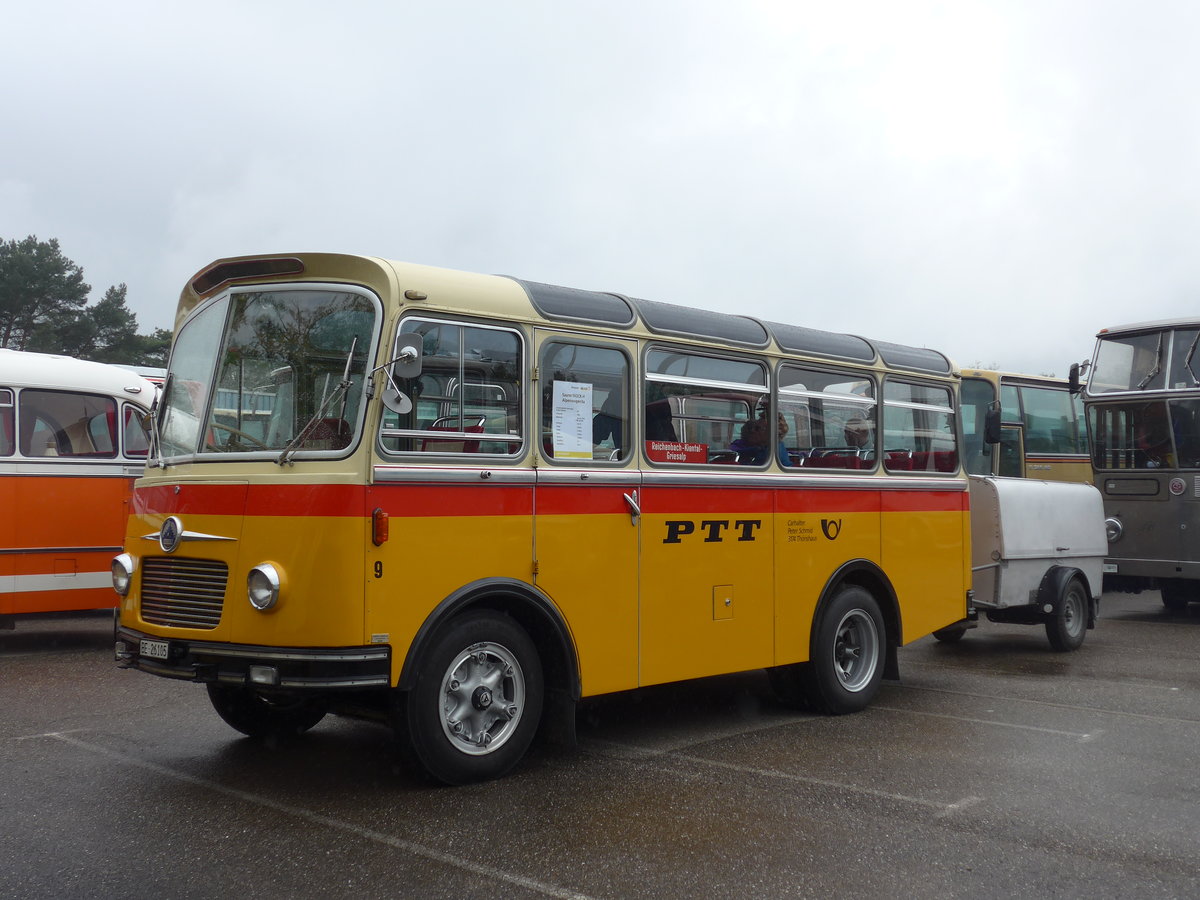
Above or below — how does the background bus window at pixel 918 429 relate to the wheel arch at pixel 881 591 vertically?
above

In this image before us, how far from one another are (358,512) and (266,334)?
131 cm

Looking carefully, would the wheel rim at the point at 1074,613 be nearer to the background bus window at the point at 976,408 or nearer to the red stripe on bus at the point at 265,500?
the background bus window at the point at 976,408

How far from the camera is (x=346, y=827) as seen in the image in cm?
561

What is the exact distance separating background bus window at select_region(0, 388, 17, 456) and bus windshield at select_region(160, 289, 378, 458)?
5865 mm

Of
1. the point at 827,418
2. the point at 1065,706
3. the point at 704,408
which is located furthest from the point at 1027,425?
the point at 704,408

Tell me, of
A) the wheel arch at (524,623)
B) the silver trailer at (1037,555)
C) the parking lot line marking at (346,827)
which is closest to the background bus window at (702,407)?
the wheel arch at (524,623)

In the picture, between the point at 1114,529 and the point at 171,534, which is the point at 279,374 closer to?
the point at 171,534

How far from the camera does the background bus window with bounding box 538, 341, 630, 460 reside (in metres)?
6.80

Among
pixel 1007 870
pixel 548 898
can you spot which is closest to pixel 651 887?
pixel 548 898

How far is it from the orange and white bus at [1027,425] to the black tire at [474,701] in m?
15.8

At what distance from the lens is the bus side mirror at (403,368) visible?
19.3 feet

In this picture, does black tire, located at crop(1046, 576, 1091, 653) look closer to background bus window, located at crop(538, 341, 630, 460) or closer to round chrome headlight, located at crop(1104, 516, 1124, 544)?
round chrome headlight, located at crop(1104, 516, 1124, 544)

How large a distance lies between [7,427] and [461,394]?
7.40 meters

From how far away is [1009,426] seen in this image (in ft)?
69.6
